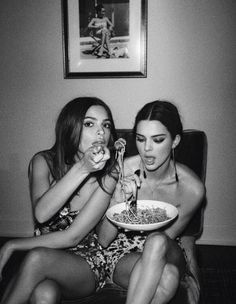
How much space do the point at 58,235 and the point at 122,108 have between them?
171 centimetres

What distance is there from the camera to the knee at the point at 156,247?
1.46 metres

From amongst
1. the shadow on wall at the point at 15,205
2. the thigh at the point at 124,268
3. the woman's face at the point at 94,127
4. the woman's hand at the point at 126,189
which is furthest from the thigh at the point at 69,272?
the shadow on wall at the point at 15,205

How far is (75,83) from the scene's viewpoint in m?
3.06

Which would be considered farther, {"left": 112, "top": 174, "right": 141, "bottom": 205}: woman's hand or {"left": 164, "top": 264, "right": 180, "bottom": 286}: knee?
{"left": 112, "top": 174, "right": 141, "bottom": 205}: woman's hand

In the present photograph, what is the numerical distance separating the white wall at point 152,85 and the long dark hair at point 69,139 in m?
1.11

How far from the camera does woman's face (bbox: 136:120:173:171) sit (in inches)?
74.5

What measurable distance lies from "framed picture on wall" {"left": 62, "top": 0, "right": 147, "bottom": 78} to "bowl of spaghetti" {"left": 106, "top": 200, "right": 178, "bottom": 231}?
1594 mm

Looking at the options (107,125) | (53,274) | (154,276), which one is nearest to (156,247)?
(154,276)

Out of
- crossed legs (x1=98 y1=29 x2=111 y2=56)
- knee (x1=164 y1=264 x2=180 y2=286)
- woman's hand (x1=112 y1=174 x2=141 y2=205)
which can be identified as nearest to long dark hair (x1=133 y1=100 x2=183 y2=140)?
woman's hand (x1=112 y1=174 x2=141 y2=205)

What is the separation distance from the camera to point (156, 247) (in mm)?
1466

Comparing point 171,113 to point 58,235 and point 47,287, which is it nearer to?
point 58,235

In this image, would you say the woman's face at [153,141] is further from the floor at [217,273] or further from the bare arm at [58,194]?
the floor at [217,273]

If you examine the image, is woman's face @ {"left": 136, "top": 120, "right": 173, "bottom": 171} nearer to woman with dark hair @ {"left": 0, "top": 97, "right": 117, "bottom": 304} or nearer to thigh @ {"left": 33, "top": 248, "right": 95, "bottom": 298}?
woman with dark hair @ {"left": 0, "top": 97, "right": 117, "bottom": 304}

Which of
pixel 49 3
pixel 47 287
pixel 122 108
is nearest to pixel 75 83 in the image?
pixel 122 108
